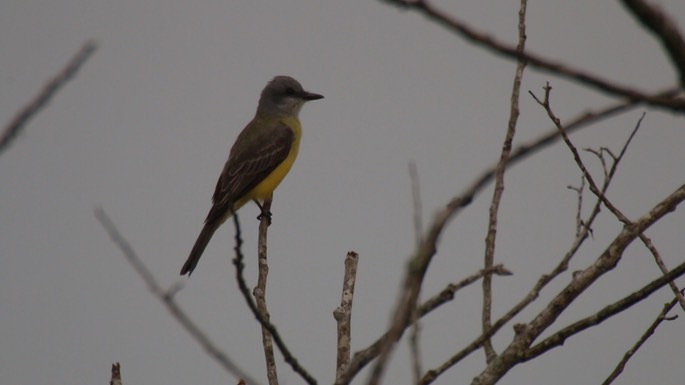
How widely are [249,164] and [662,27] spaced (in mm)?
9601

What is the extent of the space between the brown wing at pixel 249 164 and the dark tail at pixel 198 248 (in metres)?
0.16

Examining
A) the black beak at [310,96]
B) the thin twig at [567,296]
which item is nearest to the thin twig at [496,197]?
the thin twig at [567,296]


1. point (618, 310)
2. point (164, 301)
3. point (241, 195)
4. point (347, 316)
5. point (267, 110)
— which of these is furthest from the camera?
point (267, 110)

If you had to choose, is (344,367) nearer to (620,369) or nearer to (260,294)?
(260,294)

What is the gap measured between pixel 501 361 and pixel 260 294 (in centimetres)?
149

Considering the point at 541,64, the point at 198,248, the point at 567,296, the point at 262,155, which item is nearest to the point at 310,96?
the point at 262,155

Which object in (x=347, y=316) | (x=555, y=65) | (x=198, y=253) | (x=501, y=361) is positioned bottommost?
(x=555, y=65)

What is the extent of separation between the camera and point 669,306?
375cm

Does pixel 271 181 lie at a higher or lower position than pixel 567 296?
higher

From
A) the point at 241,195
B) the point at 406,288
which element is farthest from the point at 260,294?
the point at 241,195

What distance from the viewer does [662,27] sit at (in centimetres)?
116

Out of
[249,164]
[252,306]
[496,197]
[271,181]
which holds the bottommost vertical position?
[252,306]

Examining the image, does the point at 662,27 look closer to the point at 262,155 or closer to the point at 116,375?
the point at 116,375

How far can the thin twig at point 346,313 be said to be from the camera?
3.88 meters
